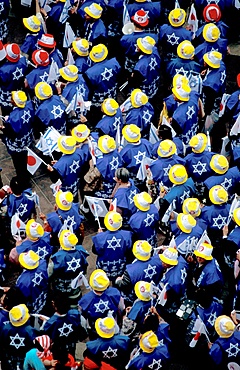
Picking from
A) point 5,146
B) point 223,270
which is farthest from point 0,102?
point 223,270

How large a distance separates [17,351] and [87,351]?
1.02 metres

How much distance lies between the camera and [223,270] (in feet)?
56.0

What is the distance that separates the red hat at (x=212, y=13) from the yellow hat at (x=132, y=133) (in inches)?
142

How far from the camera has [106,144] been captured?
55.2 feet

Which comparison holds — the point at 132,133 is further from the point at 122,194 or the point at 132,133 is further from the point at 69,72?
the point at 69,72

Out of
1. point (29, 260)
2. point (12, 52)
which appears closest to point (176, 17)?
point (12, 52)

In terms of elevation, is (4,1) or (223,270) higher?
(4,1)

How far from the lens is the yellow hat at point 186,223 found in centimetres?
1574

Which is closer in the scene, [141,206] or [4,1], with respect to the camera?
[141,206]

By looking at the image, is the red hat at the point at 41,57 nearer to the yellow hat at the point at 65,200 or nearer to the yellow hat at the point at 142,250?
the yellow hat at the point at 65,200

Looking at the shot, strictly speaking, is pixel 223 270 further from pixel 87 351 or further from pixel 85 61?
→ pixel 85 61

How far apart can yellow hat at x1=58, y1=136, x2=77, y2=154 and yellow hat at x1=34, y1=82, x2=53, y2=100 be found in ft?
3.37

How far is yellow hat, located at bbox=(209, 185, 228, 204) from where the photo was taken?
16141mm

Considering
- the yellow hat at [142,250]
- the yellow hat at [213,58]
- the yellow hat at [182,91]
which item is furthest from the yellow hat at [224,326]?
the yellow hat at [213,58]
